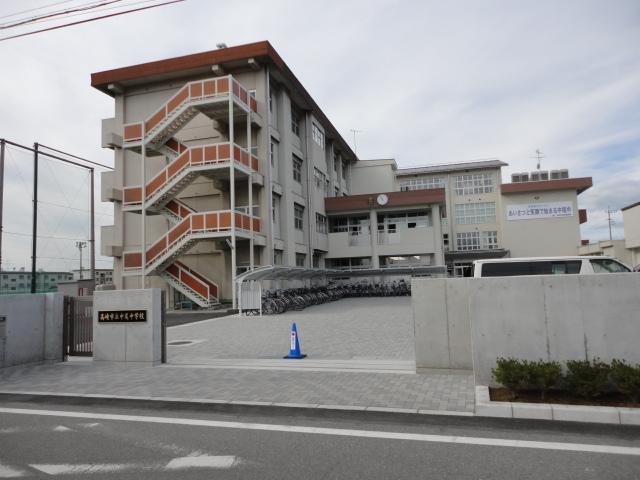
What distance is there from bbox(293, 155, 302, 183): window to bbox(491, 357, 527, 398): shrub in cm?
2639

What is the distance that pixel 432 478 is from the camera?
3748 mm

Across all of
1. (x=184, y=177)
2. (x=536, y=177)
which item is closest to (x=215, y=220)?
(x=184, y=177)

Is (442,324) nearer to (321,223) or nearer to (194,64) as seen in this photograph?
(194,64)

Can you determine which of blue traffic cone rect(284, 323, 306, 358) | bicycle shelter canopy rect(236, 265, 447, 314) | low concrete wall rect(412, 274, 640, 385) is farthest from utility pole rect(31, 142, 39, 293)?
low concrete wall rect(412, 274, 640, 385)

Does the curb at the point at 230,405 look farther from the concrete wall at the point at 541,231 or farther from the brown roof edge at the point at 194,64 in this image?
the concrete wall at the point at 541,231

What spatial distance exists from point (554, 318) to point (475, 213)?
47309mm

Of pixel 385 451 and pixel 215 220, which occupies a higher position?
pixel 215 220

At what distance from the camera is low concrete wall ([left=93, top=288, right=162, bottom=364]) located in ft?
30.2

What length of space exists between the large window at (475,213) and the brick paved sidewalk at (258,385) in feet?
153

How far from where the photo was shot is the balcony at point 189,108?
23.8 metres

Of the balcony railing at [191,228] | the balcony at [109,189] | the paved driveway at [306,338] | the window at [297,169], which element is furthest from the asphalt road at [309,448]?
the window at [297,169]

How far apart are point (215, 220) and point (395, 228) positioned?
1805 centimetres

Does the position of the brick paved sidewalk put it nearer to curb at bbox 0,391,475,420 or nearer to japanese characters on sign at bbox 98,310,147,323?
curb at bbox 0,391,475,420

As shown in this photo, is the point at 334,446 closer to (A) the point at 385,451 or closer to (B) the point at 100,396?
(A) the point at 385,451
